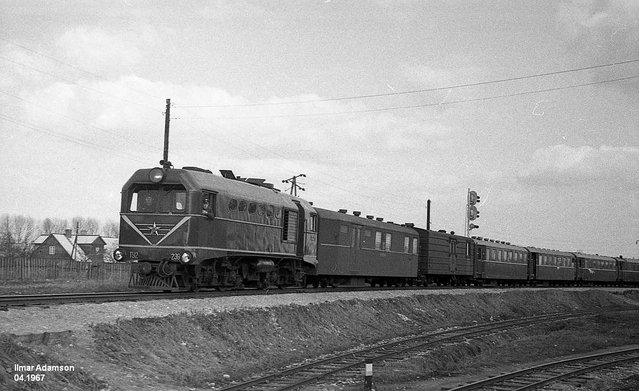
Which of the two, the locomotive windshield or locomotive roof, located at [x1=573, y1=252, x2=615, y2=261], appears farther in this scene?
locomotive roof, located at [x1=573, y1=252, x2=615, y2=261]

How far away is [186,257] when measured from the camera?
20141 mm

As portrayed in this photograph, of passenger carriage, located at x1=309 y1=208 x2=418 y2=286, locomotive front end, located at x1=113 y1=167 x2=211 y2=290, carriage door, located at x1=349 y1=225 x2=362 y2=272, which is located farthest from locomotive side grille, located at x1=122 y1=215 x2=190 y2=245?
carriage door, located at x1=349 y1=225 x2=362 y2=272

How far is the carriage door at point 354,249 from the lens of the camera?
3284 centimetres

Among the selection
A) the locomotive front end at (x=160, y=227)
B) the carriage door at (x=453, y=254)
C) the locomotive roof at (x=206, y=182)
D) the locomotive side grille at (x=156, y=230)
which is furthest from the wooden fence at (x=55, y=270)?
the carriage door at (x=453, y=254)

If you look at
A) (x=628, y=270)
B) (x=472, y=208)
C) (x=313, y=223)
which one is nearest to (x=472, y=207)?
(x=472, y=208)

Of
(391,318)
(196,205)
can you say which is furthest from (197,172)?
(391,318)

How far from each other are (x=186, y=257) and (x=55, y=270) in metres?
23.5

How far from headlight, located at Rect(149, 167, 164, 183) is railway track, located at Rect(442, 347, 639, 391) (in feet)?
37.4

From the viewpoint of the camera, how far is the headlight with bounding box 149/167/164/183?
21031mm

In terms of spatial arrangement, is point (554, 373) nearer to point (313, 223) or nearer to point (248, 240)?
point (248, 240)

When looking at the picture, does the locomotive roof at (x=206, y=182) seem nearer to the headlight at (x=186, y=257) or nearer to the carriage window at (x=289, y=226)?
the carriage window at (x=289, y=226)

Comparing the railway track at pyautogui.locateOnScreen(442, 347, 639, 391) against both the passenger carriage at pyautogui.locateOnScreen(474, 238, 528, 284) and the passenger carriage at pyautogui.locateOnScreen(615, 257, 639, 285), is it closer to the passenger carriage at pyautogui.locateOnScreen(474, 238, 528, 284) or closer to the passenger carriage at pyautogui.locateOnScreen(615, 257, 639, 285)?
the passenger carriage at pyautogui.locateOnScreen(474, 238, 528, 284)

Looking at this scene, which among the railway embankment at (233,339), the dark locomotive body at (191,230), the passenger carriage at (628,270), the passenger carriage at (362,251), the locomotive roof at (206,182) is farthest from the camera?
the passenger carriage at (628,270)

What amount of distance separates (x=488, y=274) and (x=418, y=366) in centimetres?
3451
